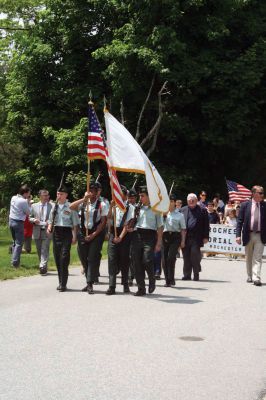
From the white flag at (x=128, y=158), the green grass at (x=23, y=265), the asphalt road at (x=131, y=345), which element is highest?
the white flag at (x=128, y=158)

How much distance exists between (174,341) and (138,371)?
1.60m

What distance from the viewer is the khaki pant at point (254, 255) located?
594 inches

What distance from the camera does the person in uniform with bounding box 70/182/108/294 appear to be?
13.1 m

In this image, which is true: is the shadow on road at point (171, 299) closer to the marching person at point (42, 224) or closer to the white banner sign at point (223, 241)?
the marching person at point (42, 224)

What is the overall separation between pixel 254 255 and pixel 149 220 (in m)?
3.39

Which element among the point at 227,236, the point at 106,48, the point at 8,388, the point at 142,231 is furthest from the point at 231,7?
the point at 8,388

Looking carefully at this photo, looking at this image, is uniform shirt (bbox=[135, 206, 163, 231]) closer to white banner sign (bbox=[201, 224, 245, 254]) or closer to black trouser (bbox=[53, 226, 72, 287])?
black trouser (bbox=[53, 226, 72, 287])

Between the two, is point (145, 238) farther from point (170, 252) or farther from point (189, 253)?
point (189, 253)

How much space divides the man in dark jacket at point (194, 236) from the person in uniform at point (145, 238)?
305 cm

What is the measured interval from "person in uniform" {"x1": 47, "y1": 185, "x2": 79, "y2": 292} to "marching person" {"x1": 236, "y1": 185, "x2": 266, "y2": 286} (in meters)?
3.82

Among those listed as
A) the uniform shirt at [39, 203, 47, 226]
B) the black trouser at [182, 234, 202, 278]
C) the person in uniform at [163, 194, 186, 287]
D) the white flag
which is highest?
the white flag

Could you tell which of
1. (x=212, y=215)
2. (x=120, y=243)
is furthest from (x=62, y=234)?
(x=212, y=215)

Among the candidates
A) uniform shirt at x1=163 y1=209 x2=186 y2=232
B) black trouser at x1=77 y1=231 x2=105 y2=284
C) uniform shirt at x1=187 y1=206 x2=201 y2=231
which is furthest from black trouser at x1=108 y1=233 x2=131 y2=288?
uniform shirt at x1=187 y1=206 x2=201 y2=231

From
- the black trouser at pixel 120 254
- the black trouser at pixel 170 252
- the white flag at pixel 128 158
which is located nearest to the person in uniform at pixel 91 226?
the black trouser at pixel 120 254
